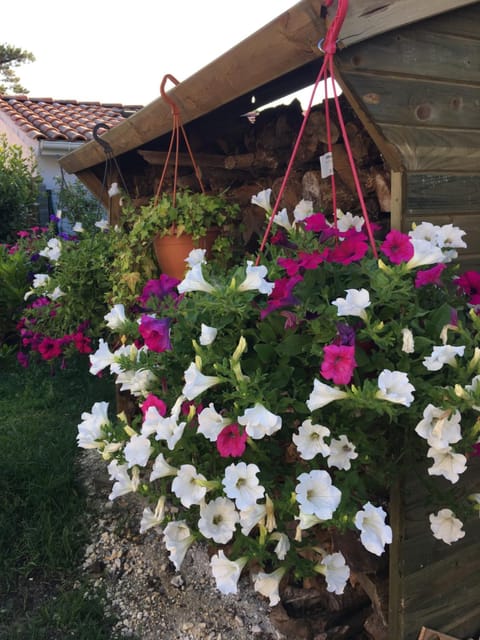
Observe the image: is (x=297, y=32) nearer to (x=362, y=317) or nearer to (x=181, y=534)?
(x=362, y=317)

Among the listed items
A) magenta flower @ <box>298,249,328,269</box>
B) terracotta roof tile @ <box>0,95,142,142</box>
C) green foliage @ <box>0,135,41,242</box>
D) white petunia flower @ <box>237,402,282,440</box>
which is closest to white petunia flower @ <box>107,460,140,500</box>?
white petunia flower @ <box>237,402,282,440</box>

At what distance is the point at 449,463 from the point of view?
1328 millimetres

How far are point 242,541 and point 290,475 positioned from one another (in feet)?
0.70

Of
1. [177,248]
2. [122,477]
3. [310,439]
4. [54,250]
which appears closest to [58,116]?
[54,250]

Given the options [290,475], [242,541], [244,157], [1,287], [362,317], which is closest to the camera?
[362,317]

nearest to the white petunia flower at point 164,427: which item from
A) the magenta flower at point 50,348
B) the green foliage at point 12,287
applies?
the magenta flower at point 50,348

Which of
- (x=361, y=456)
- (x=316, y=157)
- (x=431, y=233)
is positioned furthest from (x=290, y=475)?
(x=316, y=157)

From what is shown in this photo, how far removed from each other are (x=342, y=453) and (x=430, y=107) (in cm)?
108

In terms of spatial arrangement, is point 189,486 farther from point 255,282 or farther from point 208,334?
point 255,282

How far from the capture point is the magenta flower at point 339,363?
4.05 ft

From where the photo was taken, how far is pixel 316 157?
2.43 metres

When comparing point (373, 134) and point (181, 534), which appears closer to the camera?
point (181, 534)

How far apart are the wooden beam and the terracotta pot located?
51 centimetres

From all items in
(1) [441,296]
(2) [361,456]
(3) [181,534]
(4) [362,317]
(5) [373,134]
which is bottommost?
(3) [181,534]
